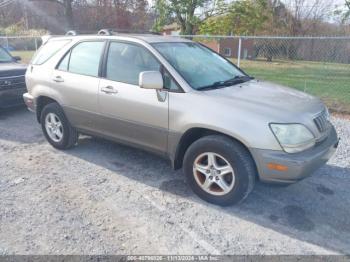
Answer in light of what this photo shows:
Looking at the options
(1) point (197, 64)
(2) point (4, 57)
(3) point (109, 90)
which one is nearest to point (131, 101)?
(3) point (109, 90)

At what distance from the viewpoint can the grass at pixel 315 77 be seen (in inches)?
334

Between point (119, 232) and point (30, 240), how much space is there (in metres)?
0.79

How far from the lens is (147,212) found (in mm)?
3270

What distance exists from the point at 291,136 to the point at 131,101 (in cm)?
184

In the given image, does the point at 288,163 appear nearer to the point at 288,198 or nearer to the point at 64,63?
the point at 288,198

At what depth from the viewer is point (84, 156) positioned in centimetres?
471

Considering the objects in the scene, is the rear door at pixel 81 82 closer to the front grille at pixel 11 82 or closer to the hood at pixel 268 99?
the hood at pixel 268 99

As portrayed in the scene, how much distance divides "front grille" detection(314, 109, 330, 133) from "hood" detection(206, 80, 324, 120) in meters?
0.06

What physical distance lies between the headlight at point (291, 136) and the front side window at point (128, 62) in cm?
151

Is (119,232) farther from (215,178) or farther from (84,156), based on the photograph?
(84,156)

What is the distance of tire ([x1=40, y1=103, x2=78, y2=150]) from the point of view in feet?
15.3

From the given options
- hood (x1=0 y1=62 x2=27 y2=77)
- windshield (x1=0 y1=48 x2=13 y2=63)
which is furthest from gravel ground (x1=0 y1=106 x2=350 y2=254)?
windshield (x1=0 y1=48 x2=13 y2=63)

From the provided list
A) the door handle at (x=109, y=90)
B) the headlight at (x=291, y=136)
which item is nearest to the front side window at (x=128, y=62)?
the door handle at (x=109, y=90)

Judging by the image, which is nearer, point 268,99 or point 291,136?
point 291,136
